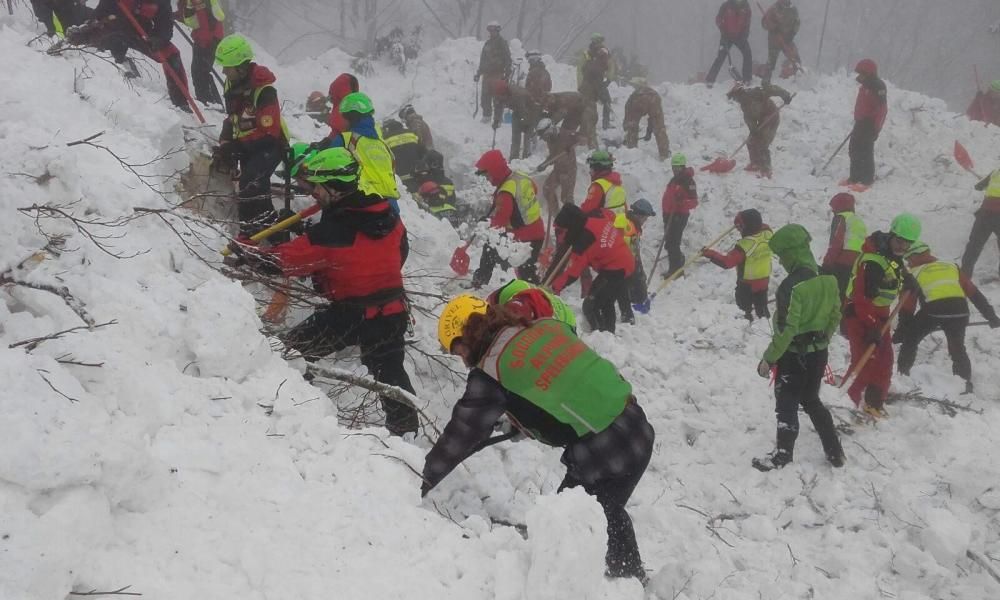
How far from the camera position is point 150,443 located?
211cm

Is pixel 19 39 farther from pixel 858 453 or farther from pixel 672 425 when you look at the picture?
pixel 858 453

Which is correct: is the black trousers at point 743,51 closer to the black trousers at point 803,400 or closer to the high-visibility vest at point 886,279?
the high-visibility vest at point 886,279

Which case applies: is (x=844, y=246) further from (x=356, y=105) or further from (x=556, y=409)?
(x=556, y=409)

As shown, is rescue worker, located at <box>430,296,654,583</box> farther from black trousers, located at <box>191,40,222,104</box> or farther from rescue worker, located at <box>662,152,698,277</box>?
A: rescue worker, located at <box>662,152,698,277</box>

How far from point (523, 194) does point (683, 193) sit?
11.6 feet

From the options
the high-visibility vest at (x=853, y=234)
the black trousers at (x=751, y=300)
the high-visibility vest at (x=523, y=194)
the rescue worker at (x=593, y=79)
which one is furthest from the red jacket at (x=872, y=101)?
the high-visibility vest at (x=523, y=194)

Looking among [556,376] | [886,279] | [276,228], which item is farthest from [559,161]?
[556,376]

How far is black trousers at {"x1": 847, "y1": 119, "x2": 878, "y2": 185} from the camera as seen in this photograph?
10.5 m

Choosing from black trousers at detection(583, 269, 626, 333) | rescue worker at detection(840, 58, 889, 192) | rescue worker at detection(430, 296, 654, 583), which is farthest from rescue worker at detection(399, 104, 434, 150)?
rescue worker at detection(430, 296, 654, 583)

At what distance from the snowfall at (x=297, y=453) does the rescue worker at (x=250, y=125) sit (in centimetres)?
35

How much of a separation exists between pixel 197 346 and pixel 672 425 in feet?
13.3

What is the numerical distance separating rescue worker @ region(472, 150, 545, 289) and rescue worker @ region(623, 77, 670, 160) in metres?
5.77

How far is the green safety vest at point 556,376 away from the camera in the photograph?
2734mm

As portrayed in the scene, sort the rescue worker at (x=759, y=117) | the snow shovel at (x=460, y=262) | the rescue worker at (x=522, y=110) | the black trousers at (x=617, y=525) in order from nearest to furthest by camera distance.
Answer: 1. the black trousers at (x=617, y=525)
2. the snow shovel at (x=460, y=262)
3. the rescue worker at (x=522, y=110)
4. the rescue worker at (x=759, y=117)
